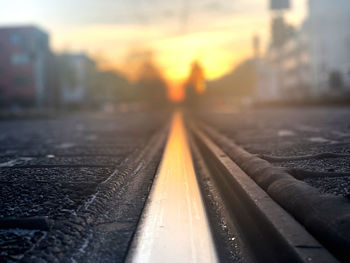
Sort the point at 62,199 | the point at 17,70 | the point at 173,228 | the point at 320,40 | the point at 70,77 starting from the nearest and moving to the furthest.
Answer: the point at 173,228 < the point at 62,199 < the point at 17,70 < the point at 70,77 < the point at 320,40

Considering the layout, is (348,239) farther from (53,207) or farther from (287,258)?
(53,207)

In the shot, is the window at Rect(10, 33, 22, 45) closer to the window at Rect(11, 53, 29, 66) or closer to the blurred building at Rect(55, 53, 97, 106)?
the window at Rect(11, 53, 29, 66)

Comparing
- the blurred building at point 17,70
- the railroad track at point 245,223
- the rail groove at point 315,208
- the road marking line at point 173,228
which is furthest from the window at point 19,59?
the rail groove at point 315,208

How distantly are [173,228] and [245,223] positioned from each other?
1.85 ft

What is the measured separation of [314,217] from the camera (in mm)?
2695

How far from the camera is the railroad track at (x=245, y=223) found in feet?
7.89

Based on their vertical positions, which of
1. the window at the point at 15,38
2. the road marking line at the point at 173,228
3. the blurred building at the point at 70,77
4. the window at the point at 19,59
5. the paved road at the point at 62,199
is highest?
the window at the point at 15,38

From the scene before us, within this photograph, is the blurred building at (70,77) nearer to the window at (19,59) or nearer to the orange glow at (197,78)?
the window at (19,59)

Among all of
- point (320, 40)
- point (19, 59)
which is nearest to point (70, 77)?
point (19, 59)

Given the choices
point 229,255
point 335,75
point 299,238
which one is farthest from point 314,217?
point 335,75

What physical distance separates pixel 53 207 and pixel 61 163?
9.48 ft

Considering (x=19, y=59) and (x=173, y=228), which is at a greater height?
(x=19, y=59)

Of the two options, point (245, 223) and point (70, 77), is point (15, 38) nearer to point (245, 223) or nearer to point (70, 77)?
point (70, 77)

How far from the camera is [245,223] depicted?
3.33 m
